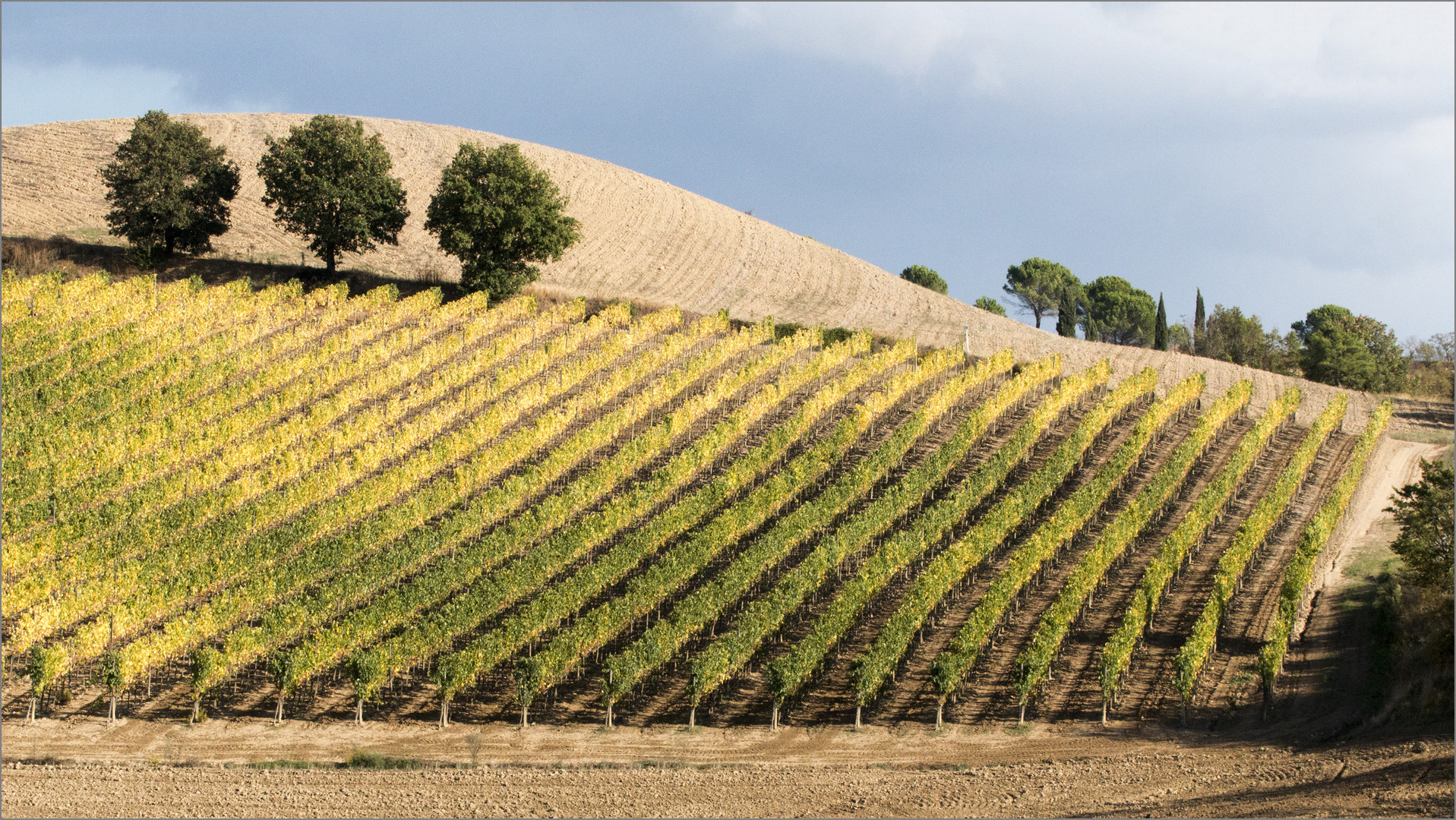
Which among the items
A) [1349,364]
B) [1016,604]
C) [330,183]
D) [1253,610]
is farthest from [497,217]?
[1349,364]

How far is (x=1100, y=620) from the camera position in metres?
37.7

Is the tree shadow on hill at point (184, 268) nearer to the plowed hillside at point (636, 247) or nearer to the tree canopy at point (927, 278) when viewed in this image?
the plowed hillside at point (636, 247)

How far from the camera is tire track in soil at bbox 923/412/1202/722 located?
110ft

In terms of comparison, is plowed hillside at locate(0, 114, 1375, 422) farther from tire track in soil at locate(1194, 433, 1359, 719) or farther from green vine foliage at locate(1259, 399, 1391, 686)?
tire track in soil at locate(1194, 433, 1359, 719)

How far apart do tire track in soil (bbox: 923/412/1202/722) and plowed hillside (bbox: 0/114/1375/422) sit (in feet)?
45.2

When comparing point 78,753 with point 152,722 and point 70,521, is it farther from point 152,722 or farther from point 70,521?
point 70,521

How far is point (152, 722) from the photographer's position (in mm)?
30562

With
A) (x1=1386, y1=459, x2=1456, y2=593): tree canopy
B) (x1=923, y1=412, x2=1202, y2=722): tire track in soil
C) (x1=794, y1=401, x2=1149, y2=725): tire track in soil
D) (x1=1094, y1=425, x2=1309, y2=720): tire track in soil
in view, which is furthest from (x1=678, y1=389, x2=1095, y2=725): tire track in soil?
(x1=1386, y1=459, x2=1456, y2=593): tree canopy

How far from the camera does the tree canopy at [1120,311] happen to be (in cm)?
11956

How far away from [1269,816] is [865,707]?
11.5 m

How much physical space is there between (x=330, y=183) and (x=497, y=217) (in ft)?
27.5

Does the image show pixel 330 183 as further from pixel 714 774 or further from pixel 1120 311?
pixel 1120 311

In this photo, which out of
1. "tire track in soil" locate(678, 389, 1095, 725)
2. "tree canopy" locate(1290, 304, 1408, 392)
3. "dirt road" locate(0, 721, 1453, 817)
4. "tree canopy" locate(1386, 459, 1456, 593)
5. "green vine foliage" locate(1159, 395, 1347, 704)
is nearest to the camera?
"dirt road" locate(0, 721, 1453, 817)

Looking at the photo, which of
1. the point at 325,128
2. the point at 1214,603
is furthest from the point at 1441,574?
the point at 325,128
